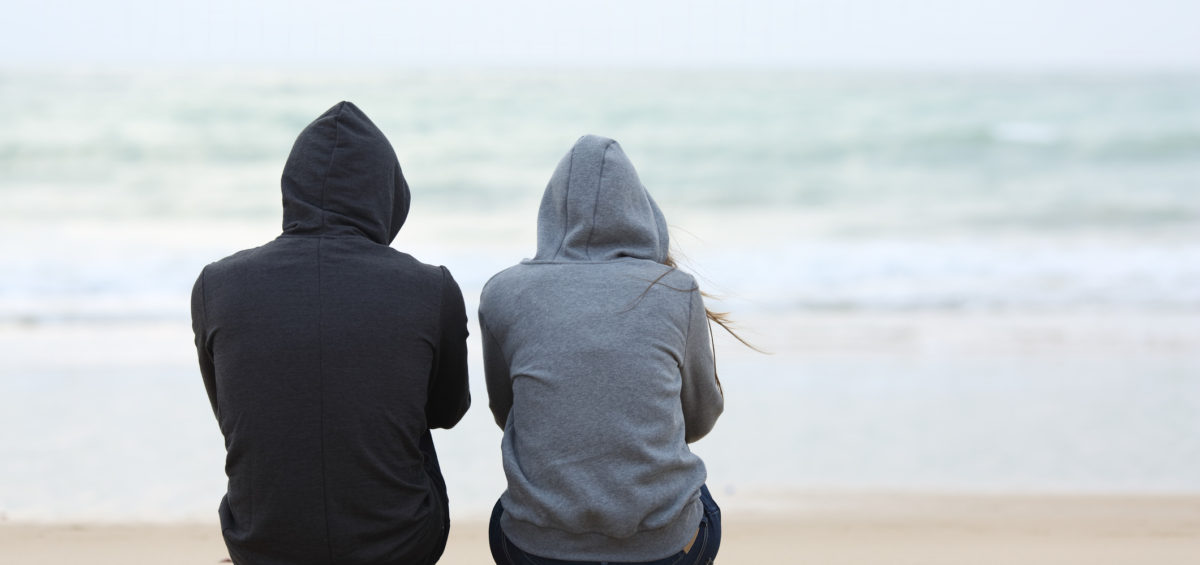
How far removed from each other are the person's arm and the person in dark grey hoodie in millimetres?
102

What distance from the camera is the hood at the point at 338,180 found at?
6.70ft

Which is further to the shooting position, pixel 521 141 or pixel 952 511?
pixel 521 141

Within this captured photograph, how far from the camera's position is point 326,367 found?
1.92m

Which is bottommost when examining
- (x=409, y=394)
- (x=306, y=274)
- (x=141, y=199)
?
(x=141, y=199)

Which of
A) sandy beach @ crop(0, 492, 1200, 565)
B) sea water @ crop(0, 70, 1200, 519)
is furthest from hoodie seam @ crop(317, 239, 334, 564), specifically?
sandy beach @ crop(0, 492, 1200, 565)

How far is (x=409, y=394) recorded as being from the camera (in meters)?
1.99

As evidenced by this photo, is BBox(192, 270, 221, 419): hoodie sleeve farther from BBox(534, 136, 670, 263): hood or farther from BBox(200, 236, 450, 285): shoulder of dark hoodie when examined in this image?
BBox(534, 136, 670, 263): hood

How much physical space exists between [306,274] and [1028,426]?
3598 mm

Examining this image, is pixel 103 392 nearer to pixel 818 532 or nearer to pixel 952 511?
pixel 818 532

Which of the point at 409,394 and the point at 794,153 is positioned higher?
the point at 409,394

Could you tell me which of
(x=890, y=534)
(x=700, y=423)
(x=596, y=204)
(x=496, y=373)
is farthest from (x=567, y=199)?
(x=890, y=534)

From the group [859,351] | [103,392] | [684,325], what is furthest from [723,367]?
[684,325]

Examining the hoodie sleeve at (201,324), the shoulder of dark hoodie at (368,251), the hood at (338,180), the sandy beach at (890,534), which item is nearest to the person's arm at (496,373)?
the shoulder of dark hoodie at (368,251)

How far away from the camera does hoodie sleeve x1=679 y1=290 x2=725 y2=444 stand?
209 centimetres
